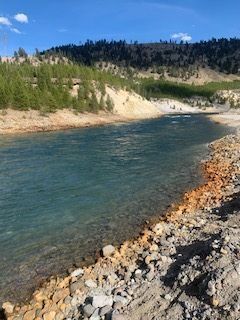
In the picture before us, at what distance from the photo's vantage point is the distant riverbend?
19156 millimetres

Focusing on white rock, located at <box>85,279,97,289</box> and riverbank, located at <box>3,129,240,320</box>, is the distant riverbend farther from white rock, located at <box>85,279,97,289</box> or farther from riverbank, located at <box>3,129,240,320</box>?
white rock, located at <box>85,279,97,289</box>

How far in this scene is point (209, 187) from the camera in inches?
1226

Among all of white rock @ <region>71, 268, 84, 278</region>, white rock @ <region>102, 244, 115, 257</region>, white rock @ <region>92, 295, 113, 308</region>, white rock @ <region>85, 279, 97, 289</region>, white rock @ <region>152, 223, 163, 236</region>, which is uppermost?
white rock @ <region>92, 295, 113, 308</region>

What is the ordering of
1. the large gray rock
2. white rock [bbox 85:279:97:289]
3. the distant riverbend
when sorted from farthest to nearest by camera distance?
1. the distant riverbend
2. white rock [bbox 85:279:97:289]
3. the large gray rock

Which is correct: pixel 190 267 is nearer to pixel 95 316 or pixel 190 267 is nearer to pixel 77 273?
pixel 95 316

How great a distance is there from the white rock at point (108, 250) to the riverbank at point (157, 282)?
0.08 meters

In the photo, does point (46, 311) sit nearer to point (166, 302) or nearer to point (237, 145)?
point (166, 302)

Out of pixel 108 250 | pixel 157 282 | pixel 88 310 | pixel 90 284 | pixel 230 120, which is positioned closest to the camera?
pixel 88 310

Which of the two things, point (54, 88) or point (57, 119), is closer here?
point (57, 119)

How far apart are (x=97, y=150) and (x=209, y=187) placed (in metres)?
26.2

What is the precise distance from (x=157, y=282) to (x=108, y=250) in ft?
15.8

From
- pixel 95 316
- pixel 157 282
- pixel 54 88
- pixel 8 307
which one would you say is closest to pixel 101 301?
pixel 95 316

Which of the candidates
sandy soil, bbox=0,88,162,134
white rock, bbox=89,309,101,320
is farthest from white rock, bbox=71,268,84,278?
sandy soil, bbox=0,88,162,134

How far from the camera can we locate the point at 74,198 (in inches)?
1167
